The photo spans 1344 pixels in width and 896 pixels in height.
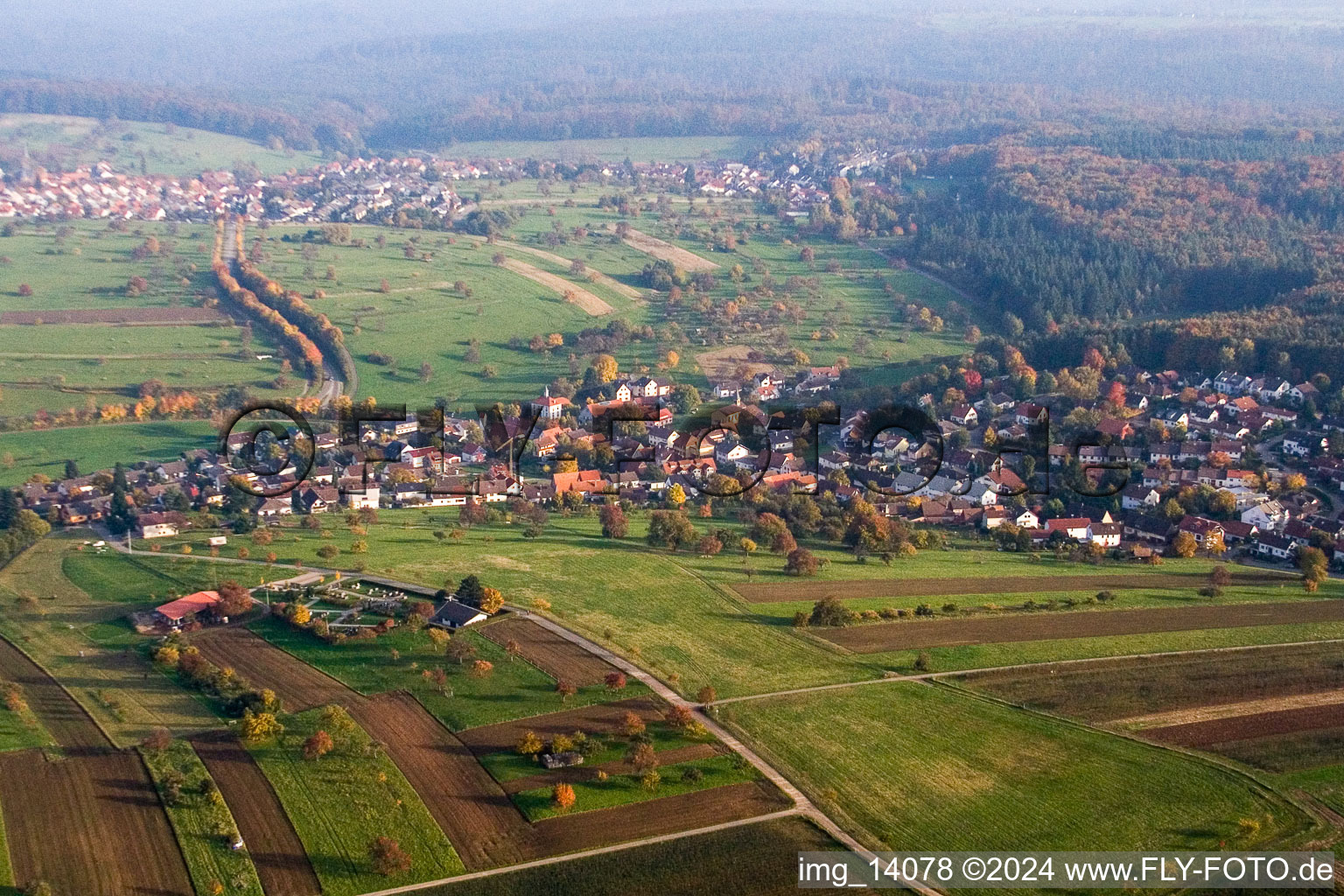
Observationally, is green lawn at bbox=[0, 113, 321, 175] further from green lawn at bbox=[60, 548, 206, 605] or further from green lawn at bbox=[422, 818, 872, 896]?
green lawn at bbox=[422, 818, 872, 896]

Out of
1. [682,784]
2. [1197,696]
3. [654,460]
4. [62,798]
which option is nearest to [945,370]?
[654,460]

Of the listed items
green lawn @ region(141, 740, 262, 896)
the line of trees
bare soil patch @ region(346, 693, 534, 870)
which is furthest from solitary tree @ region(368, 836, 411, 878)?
the line of trees

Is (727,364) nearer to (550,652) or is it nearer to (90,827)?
(550,652)

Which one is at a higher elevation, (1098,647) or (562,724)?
(562,724)

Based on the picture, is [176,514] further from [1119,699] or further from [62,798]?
[1119,699]

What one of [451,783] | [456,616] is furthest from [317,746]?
[456,616]
